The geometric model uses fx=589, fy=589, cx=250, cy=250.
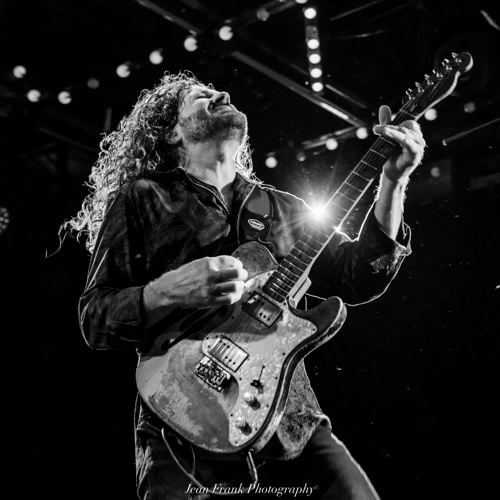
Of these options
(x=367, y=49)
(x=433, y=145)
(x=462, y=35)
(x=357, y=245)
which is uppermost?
(x=462, y=35)

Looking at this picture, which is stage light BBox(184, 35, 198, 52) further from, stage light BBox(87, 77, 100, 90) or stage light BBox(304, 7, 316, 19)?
stage light BBox(87, 77, 100, 90)

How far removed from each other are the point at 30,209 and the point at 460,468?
477cm

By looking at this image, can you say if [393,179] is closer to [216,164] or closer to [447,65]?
[447,65]

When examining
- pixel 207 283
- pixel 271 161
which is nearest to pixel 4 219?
pixel 271 161

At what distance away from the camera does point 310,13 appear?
14.1ft

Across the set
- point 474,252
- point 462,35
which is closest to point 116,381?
point 474,252

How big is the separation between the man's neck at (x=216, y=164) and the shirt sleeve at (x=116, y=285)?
445 mm

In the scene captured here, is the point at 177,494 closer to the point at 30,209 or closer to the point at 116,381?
the point at 116,381

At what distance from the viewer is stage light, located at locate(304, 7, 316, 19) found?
14.0 ft

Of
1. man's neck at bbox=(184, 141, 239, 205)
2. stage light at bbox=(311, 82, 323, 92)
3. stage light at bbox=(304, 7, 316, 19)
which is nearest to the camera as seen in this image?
man's neck at bbox=(184, 141, 239, 205)

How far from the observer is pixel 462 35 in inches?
169

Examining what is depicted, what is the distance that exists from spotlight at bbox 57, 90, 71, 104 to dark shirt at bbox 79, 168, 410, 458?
3.27 meters

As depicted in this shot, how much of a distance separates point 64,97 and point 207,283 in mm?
4119

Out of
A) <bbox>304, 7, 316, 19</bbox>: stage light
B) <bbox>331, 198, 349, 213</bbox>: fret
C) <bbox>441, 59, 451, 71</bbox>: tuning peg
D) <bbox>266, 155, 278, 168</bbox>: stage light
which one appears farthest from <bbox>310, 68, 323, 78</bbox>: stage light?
<bbox>331, 198, 349, 213</bbox>: fret
